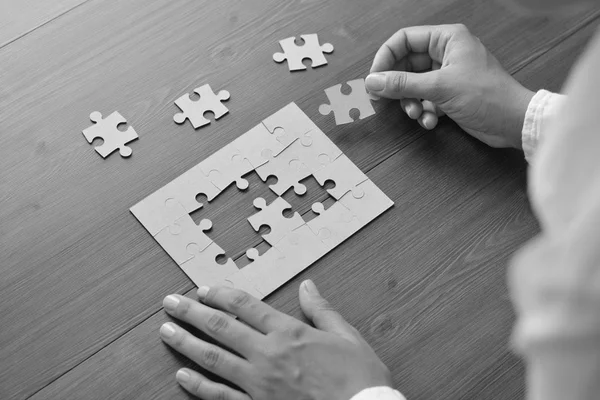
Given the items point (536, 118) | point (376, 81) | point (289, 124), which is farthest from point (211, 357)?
point (536, 118)

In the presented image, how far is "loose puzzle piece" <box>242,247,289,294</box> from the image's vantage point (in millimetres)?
1206

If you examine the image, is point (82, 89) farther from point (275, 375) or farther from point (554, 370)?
point (554, 370)

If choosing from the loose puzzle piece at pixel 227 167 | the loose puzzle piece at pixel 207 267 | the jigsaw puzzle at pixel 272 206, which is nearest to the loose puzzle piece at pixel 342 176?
the jigsaw puzzle at pixel 272 206

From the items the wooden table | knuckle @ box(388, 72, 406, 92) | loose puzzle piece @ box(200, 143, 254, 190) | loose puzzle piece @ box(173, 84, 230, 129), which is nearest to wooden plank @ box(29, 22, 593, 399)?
the wooden table

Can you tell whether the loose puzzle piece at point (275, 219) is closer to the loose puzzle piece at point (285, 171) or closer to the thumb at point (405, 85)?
the loose puzzle piece at point (285, 171)

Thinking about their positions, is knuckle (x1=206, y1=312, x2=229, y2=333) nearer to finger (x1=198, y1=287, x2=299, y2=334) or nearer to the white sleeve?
finger (x1=198, y1=287, x2=299, y2=334)

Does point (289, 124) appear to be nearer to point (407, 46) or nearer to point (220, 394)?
point (407, 46)

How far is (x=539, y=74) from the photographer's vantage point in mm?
1450

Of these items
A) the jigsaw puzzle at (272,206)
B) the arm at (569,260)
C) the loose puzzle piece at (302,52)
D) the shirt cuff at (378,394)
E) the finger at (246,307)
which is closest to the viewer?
the arm at (569,260)

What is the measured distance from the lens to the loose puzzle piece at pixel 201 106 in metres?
1.36

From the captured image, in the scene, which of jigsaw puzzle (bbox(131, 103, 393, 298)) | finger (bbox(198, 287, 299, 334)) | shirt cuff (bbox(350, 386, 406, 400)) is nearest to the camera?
shirt cuff (bbox(350, 386, 406, 400))

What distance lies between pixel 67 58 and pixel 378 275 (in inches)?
30.5

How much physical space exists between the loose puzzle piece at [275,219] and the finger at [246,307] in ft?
0.46

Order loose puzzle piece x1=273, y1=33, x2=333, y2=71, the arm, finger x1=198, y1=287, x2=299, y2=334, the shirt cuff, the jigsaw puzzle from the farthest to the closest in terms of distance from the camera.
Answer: loose puzzle piece x1=273, y1=33, x2=333, y2=71 < the jigsaw puzzle < finger x1=198, y1=287, x2=299, y2=334 < the shirt cuff < the arm
